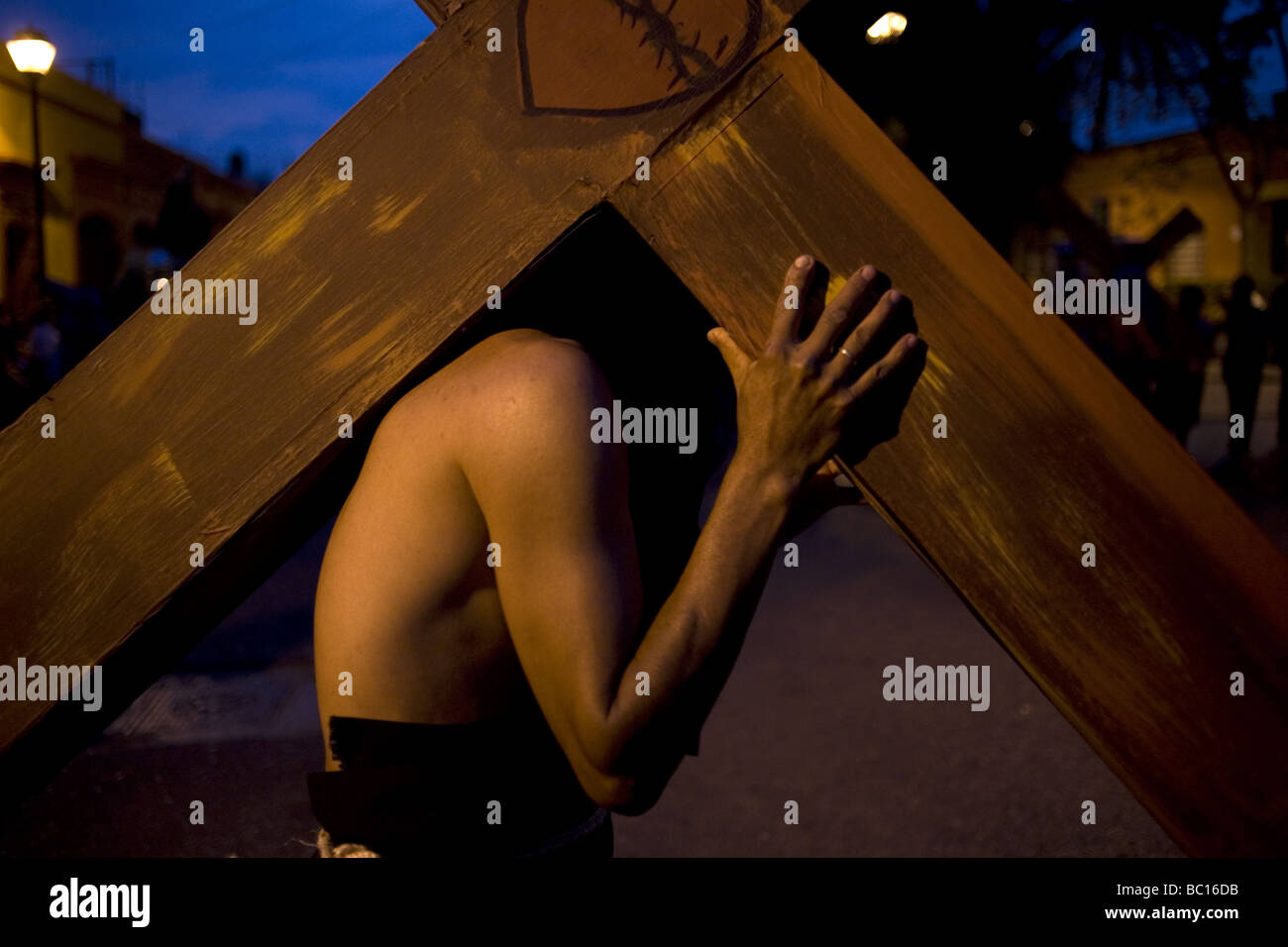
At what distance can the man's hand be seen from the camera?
0.96 metres

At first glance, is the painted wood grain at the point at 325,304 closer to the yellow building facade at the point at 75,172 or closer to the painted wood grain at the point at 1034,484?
the painted wood grain at the point at 1034,484

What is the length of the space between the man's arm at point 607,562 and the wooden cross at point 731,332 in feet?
0.51

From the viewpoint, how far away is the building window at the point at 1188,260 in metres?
40.3

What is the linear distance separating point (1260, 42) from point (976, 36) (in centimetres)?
940

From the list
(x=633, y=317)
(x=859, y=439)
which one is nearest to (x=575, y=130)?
(x=859, y=439)

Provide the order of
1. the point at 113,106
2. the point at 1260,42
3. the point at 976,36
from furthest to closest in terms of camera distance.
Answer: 1. the point at 113,106
2. the point at 1260,42
3. the point at 976,36

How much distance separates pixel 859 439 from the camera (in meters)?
1.01

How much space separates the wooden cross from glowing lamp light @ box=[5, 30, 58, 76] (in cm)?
1466

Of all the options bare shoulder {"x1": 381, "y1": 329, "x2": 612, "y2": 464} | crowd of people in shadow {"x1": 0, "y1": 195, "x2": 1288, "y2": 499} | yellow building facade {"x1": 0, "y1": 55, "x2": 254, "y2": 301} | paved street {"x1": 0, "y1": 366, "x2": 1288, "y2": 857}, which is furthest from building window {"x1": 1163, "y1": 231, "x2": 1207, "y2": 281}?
bare shoulder {"x1": 381, "y1": 329, "x2": 612, "y2": 464}

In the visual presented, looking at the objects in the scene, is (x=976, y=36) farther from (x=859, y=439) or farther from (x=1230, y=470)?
(x=859, y=439)

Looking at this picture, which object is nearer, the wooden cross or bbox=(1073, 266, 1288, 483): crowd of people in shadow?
the wooden cross

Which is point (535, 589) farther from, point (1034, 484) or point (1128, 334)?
point (1128, 334)

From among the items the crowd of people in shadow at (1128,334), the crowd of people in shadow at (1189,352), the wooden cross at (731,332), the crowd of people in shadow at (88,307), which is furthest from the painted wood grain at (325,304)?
the crowd of people in shadow at (1189,352)

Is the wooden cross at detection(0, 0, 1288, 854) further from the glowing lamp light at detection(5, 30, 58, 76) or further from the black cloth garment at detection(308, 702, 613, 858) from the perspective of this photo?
the glowing lamp light at detection(5, 30, 58, 76)
